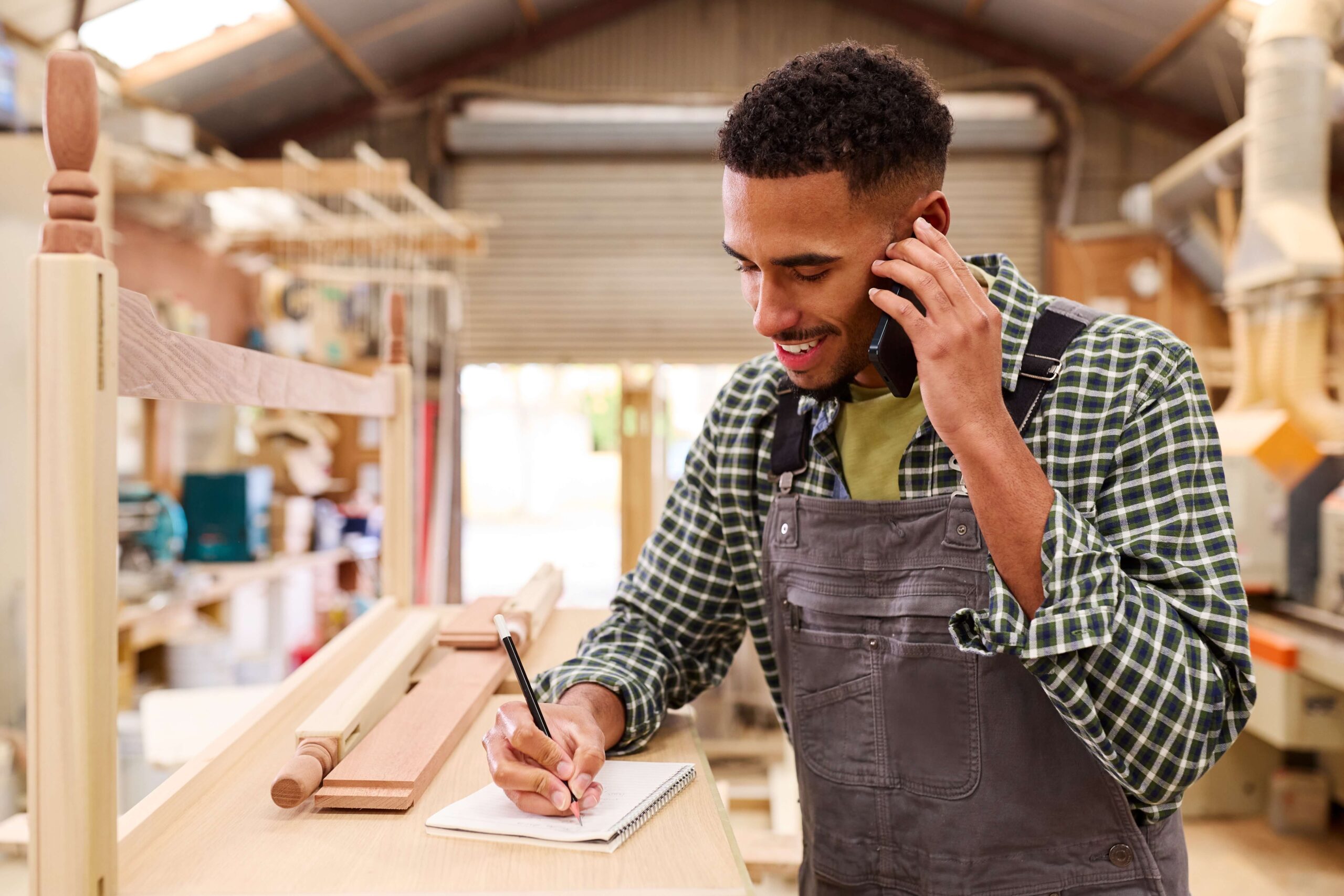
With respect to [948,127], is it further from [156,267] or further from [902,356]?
[156,267]

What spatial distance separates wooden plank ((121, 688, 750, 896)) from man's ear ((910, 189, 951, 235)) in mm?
795

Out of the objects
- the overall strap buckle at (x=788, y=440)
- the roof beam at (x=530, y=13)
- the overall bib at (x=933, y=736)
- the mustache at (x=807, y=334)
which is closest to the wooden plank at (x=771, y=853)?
the overall bib at (x=933, y=736)

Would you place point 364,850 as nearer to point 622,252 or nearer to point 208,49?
point 208,49

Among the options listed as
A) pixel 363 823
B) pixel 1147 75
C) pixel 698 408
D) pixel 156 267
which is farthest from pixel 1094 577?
pixel 698 408

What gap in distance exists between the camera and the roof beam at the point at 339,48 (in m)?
5.17

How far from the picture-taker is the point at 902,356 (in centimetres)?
131

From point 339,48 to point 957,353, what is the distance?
561cm

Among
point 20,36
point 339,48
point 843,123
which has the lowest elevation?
point 843,123

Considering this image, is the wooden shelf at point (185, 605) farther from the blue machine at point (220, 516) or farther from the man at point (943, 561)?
the man at point (943, 561)

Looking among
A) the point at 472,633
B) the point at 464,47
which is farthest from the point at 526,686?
the point at 464,47

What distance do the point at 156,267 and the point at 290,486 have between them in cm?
138

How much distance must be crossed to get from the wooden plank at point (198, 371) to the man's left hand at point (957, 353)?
753 millimetres

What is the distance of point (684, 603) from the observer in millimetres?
1621

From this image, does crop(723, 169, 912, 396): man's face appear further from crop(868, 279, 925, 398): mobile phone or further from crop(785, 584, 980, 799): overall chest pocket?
crop(785, 584, 980, 799): overall chest pocket
